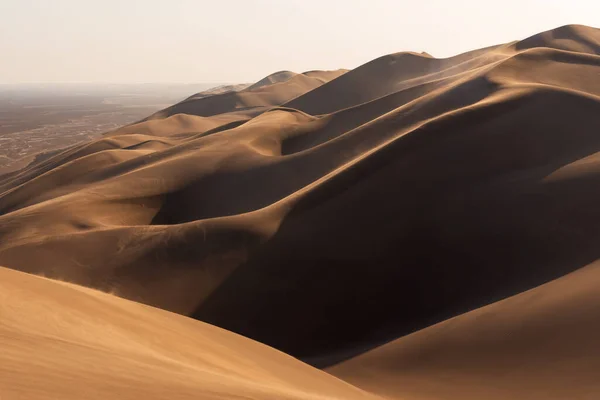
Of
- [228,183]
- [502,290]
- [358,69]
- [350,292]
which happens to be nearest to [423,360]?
[502,290]

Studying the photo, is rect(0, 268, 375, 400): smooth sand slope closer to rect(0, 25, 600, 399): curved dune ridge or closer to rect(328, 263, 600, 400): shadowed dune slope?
rect(328, 263, 600, 400): shadowed dune slope

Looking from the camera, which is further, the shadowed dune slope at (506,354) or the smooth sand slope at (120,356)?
the shadowed dune slope at (506,354)

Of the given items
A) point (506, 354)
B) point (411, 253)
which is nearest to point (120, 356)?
point (506, 354)

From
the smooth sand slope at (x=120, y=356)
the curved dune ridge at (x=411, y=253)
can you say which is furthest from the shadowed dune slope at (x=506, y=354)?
the smooth sand slope at (x=120, y=356)

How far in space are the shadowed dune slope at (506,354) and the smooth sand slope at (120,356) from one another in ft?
4.23

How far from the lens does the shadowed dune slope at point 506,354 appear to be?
6.65 metres

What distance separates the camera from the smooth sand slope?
127 inches

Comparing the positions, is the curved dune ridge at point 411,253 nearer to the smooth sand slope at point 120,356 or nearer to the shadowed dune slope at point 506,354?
the shadowed dune slope at point 506,354

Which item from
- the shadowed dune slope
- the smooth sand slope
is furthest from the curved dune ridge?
the smooth sand slope

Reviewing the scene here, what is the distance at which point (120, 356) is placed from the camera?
417 cm

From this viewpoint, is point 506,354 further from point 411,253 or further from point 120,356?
point 120,356

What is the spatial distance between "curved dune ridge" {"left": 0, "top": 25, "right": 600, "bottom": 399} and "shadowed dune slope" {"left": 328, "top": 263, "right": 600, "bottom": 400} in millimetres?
29

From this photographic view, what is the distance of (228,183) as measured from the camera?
2530 centimetres

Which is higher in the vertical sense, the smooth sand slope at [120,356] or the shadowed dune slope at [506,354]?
the smooth sand slope at [120,356]
